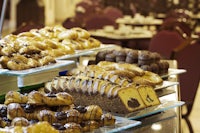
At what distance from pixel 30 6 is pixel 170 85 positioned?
9806 mm

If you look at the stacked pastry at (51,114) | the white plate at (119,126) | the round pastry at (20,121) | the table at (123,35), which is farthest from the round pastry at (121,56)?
the table at (123,35)

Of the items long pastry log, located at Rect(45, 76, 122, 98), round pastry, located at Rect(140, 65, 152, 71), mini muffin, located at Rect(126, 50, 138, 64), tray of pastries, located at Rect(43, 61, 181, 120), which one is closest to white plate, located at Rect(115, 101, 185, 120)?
tray of pastries, located at Rect(43, 61, 181, 120)

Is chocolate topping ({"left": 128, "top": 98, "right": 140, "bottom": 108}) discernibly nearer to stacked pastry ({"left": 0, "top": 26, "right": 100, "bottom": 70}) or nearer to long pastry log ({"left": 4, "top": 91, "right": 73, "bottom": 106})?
long pastry log ({"left": 4, "top": 91, "right": 73, "bottom": 106})

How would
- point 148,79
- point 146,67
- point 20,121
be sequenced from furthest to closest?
point 146,67
point 148,79
point 20,121

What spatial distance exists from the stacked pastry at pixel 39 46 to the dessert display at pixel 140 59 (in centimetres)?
13

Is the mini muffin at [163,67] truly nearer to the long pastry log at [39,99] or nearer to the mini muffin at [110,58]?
the mini muffin at [110,58]

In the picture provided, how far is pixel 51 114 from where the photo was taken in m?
1.86

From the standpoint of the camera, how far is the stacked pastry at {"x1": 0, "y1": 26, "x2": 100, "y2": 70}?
245cm

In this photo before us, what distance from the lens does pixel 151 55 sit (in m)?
3.10

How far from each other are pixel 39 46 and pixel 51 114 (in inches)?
37.7

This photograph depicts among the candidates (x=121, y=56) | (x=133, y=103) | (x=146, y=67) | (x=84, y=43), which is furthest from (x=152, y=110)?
(x=84, y=43)

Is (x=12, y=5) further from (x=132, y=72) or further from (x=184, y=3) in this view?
(x=132, y=72)

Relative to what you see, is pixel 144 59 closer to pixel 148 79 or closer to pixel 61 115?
pixel 148 79

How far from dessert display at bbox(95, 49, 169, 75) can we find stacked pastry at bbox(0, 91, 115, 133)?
108 centimetres
